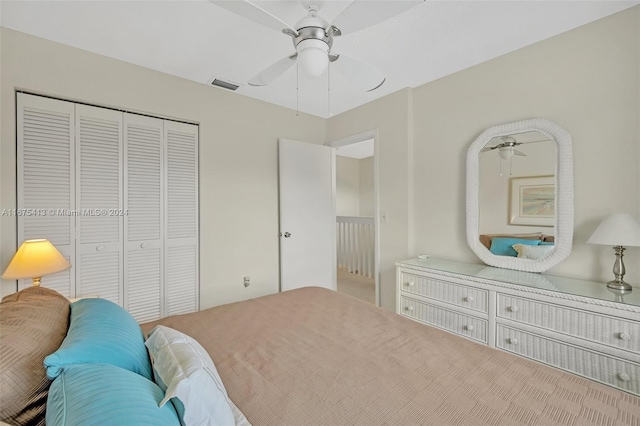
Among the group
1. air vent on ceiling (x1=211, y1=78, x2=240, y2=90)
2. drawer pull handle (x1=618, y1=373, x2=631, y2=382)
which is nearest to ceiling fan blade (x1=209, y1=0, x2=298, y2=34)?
air vent on ceiling (x1=211, y1=78, x2=240, y2=90)

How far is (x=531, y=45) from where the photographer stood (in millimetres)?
2094

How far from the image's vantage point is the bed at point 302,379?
2.28ft

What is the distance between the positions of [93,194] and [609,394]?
316cm

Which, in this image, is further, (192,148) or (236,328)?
(192,148)

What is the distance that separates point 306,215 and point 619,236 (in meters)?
2.66

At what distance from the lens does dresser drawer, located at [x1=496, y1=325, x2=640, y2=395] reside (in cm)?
148

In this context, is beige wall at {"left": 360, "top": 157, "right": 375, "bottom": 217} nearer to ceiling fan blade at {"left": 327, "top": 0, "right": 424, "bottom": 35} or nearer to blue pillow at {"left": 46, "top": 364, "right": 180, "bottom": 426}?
ceiling fan blade at {"left": 327, "top": 0, "right": 424, "bottom": 35}

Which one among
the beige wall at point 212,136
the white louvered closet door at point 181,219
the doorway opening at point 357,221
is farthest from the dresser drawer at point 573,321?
the white louvered closet door at point 181,219

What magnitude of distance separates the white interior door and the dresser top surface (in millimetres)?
1270

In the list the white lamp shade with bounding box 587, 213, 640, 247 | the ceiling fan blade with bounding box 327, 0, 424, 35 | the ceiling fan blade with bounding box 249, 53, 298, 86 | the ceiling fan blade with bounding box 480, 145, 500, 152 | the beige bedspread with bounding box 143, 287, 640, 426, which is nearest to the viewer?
the beige bedspread with bounding box 143, 287, 640, 426

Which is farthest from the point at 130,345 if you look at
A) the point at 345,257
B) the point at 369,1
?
the point at 345,257

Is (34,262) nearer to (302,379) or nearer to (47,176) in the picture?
(47,176)

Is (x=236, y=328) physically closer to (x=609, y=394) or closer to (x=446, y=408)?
(x=446, y=408)

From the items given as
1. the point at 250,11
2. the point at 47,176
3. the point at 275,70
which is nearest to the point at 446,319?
the point at 275,70
